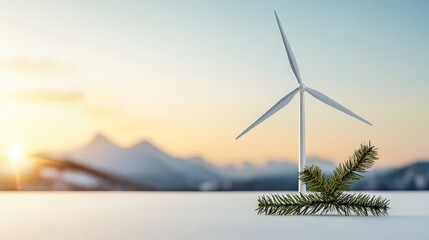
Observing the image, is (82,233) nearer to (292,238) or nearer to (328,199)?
(292,238)

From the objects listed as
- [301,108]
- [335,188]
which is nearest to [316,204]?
[335,188]

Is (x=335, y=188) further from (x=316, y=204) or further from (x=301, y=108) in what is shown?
(x=301, y=108)

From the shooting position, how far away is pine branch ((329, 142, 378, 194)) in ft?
12.9

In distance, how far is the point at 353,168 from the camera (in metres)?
3.94

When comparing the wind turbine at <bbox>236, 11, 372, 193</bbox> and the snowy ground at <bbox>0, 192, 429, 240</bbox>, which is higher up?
the wind turbine at <bbox>236, 11, 372, 193</bbox>

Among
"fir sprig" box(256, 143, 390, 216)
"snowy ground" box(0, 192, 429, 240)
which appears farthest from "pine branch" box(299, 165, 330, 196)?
"snowy ground" box(0, 192, 429, 240)

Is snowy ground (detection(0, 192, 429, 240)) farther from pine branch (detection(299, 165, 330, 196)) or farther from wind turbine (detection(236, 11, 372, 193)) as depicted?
wind turbine (detection(236, 11, 372, 193))

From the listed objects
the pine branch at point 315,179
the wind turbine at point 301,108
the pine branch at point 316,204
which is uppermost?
the wind turbine at point 301,108

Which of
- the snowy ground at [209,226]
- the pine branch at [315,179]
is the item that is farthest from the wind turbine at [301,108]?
the snowy ground at [209,226]

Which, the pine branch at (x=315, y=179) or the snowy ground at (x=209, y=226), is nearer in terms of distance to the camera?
the snowy ground at (x=209, y=226)

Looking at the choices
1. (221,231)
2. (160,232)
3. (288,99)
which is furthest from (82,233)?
(288,99)

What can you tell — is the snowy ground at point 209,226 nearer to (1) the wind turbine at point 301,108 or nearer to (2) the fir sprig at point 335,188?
(2) the fir sprig at point 335,188

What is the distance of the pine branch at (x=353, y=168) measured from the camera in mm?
3922

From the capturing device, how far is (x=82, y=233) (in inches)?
124
